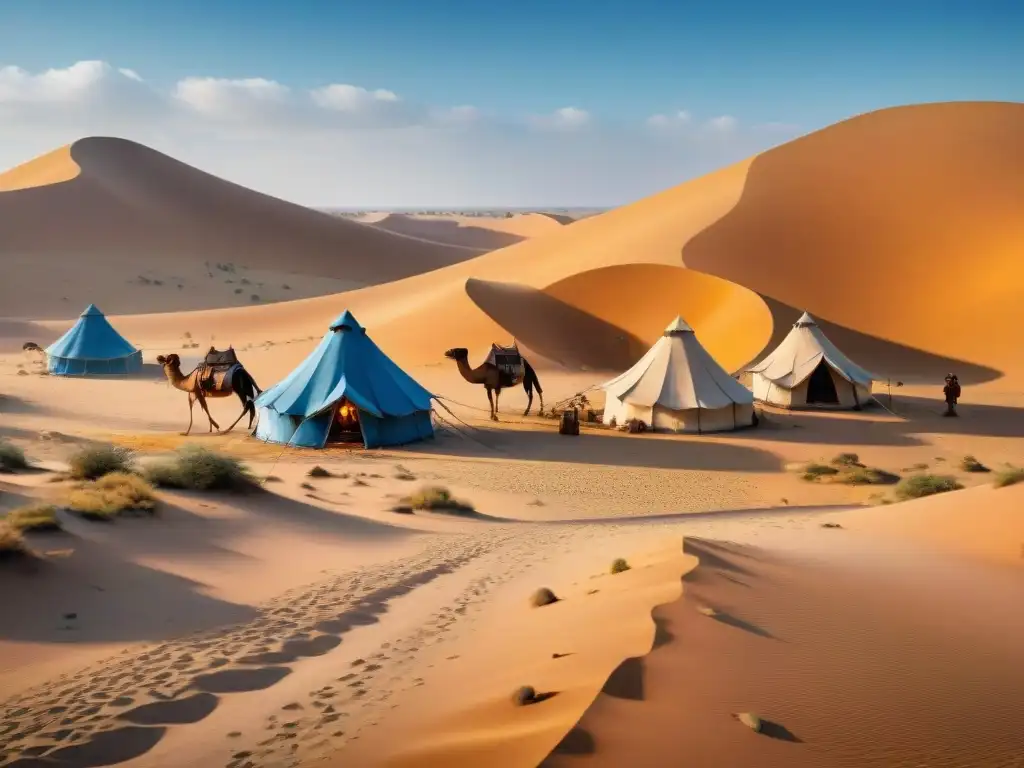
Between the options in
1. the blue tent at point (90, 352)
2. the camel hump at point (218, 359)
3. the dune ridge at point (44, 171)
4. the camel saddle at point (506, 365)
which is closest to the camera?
the camel hump at point (218, 359)

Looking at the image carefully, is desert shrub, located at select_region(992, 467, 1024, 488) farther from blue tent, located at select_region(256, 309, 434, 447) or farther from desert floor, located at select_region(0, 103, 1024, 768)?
blue tent, located at select_region(256, 309, 434, 447)

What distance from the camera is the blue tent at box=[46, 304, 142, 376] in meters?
29.5

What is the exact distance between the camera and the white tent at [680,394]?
838 inches

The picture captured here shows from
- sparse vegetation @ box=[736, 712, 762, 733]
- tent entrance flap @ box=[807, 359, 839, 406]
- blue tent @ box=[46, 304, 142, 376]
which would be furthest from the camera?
blue tent @ box=[46, 304, 142, 376]

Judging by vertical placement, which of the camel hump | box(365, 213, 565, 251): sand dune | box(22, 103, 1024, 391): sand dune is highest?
box(365, 213, 565, 251): sand dune

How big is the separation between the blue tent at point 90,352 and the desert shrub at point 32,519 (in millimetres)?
23874

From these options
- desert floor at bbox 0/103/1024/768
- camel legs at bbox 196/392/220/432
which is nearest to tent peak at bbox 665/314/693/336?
desert floor at bbox 0/103/1024/768

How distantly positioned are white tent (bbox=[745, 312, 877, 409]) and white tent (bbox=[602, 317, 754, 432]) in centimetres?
330

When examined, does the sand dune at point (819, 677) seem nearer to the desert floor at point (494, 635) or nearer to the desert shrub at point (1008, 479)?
the desert floor at point (494, 635)

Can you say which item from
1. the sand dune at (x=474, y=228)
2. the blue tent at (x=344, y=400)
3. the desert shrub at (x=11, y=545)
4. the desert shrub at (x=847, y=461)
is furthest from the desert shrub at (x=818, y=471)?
the sand dune at (x=474, y=228)

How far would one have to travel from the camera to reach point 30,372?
30.2m

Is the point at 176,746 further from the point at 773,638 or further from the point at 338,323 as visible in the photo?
the point at 338,323

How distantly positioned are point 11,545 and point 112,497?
222 cm

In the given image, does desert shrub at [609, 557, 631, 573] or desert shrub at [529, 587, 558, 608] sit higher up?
desert shrub at [609, 557, 631, 573]
